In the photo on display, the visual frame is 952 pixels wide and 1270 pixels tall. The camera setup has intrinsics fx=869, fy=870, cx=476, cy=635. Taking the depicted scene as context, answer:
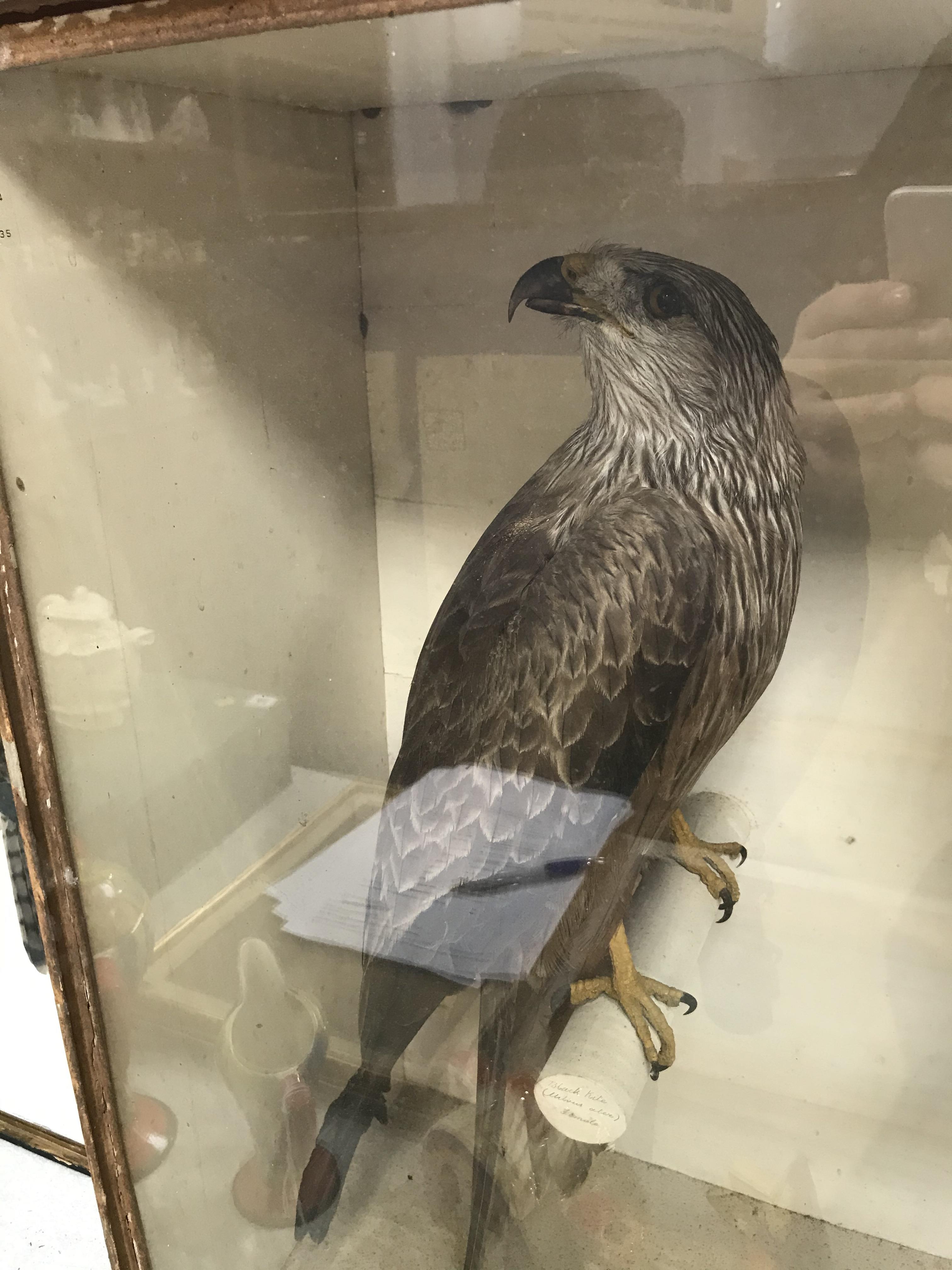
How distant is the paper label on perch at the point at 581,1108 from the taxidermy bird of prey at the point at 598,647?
0.14ft

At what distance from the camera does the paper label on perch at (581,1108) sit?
109 cm

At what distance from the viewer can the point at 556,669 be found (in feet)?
3.16

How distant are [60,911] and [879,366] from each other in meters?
1.16

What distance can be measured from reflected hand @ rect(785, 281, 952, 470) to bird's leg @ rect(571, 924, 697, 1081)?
2.29ft

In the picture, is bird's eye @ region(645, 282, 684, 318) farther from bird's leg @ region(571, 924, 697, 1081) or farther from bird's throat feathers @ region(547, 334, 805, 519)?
bird's leg @ region(571, 924, 697, 1081)

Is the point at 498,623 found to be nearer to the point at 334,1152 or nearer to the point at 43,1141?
the point at 334,1152

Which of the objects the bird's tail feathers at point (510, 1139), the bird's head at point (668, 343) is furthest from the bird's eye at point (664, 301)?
the bird's tail feathers at point (510, 1139)

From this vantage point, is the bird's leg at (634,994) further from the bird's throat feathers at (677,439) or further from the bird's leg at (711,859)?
the bird's throat feathers at (677,439)

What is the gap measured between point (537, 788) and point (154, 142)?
2.75 feet

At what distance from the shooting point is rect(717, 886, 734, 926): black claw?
1.21 m

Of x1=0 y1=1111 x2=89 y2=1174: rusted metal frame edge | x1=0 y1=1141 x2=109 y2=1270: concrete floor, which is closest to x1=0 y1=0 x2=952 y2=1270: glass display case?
x1=0 y1=1141 x2=109 y2=1270: concrete floor

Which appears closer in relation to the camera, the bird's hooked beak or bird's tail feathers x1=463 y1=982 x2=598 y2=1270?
the bird's hooked beak

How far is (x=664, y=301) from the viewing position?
933mm

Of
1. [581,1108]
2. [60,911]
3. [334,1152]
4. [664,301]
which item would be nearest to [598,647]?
[664,301]
